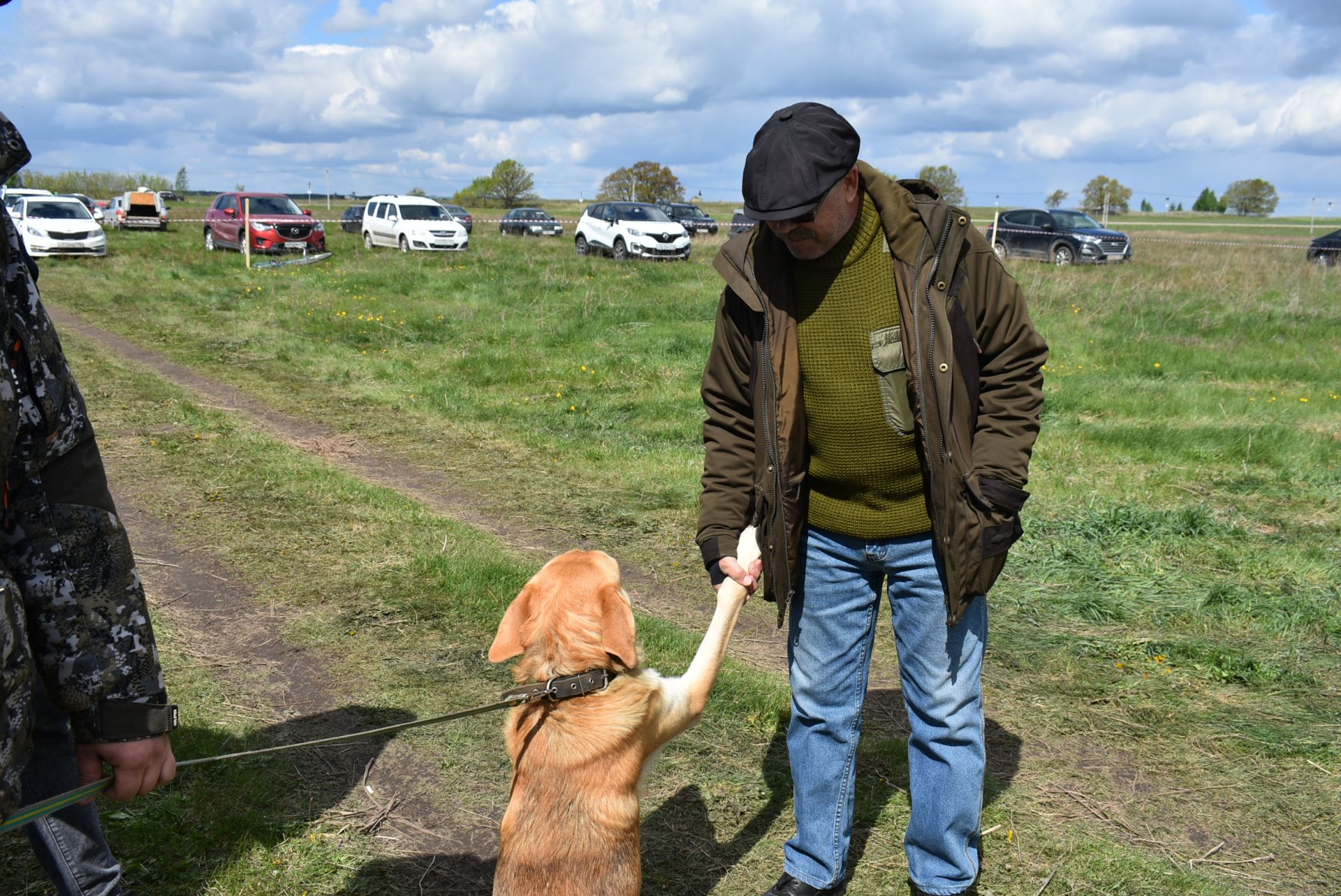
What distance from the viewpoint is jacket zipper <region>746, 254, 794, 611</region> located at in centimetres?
259

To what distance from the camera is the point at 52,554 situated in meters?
1.65

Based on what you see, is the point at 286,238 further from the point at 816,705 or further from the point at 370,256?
the point at 816,705

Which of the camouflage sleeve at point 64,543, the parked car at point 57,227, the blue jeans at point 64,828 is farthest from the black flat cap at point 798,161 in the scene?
the parked car at point 57,227

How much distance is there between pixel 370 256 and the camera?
2122 centimetres

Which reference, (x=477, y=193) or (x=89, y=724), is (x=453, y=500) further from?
(x=477, y=193)

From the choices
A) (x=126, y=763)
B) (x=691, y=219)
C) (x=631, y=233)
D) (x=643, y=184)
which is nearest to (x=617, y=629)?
(x=126, y=763)

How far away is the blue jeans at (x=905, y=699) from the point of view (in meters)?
2.64

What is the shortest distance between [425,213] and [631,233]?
6403mm

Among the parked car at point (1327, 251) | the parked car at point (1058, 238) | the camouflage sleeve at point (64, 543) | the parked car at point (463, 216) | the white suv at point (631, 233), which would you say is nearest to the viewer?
the camouflage sleeve at point (64, 543)

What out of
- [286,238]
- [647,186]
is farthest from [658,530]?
[647,186]

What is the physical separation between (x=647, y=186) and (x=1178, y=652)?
5551 cm

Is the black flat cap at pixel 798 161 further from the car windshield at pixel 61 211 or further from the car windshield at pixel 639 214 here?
the car windshield at pixel 61 211

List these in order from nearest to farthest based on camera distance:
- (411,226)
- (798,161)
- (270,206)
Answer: (798,161)
(411,226)
(270,206)

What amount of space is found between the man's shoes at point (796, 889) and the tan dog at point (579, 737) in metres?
0.57
